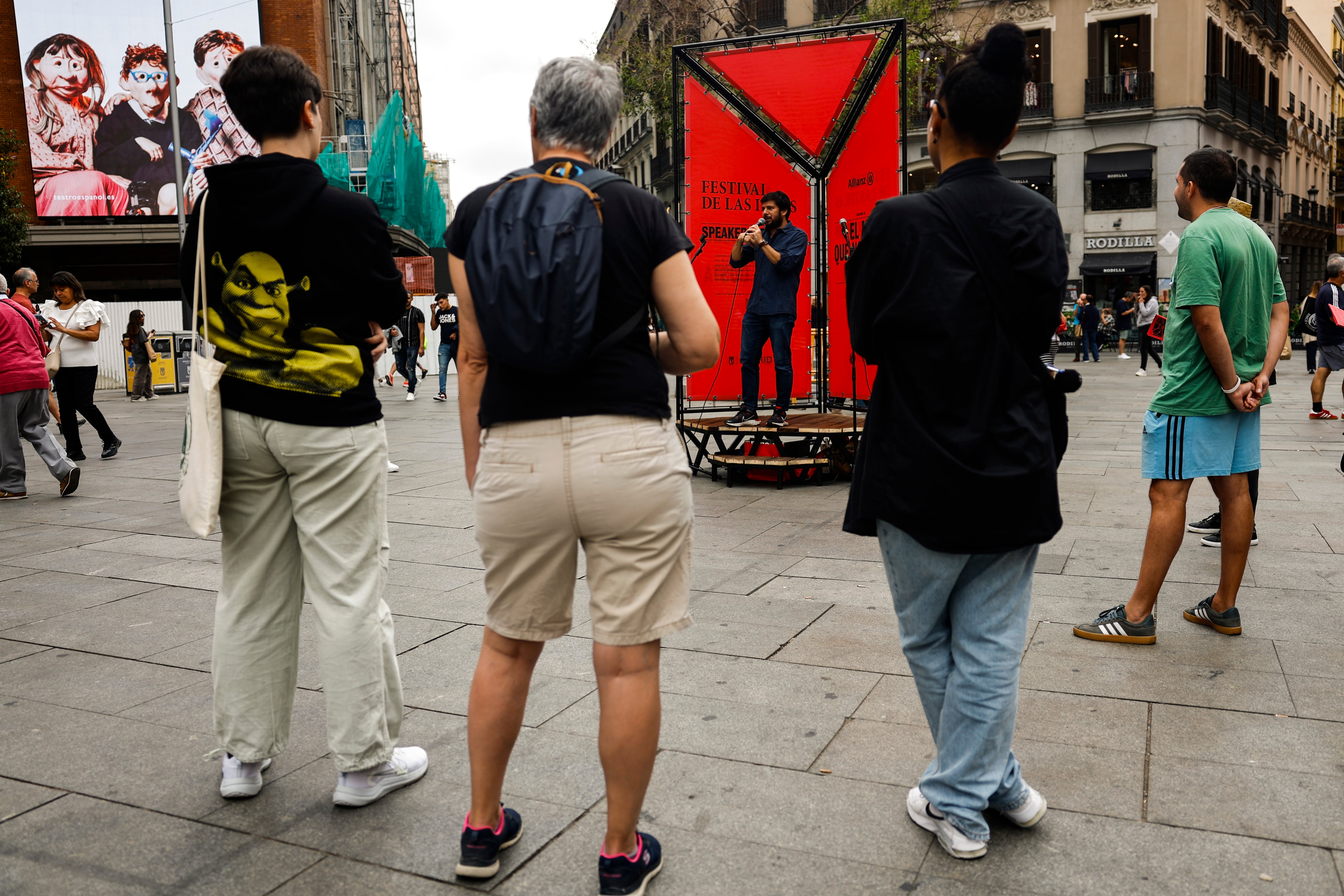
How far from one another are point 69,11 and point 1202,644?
38.1m

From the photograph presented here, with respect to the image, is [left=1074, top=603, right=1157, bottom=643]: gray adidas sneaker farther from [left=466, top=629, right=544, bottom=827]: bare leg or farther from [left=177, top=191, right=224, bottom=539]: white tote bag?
[left=177, top=191, right=224, bottom=539]: white tote bag

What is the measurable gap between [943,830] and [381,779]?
1442 mm

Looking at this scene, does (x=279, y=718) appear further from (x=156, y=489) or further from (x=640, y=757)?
(x=156, y=489)

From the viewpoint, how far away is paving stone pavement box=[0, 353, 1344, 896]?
2.50m

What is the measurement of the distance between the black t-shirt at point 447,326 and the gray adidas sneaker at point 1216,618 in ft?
48.4

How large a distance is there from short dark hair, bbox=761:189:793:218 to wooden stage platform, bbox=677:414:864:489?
1602mm

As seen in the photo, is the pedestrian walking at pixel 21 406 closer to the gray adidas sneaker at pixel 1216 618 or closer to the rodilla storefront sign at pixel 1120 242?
the gray adidas sneaker at pixel 1216 618

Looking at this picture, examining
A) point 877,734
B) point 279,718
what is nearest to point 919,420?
point 877,734

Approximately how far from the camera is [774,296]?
27.3 ft

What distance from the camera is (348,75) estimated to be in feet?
134

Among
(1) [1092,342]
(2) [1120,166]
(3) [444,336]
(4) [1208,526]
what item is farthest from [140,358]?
(2) [1120,166]

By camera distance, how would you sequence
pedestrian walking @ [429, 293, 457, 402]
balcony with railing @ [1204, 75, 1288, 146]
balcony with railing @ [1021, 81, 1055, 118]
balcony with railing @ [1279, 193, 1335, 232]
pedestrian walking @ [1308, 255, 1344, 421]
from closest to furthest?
pedestrian walking @ [1308, 255, 1344, 421] → pedestrian walking @ [429, 293, 457, 402] → balcony with railing @ [1204, 75, 1288, 146] → balcony with railing @ [1021, 81, 1055, 118] → balcony with railing @ [1279, 193, 1335, 232]

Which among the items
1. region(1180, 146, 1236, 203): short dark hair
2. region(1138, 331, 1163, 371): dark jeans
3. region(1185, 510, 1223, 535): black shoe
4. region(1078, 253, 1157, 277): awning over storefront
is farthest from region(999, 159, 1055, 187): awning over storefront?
region(1180, 146, 1236, 203): short dark hair

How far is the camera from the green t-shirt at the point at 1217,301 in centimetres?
397
